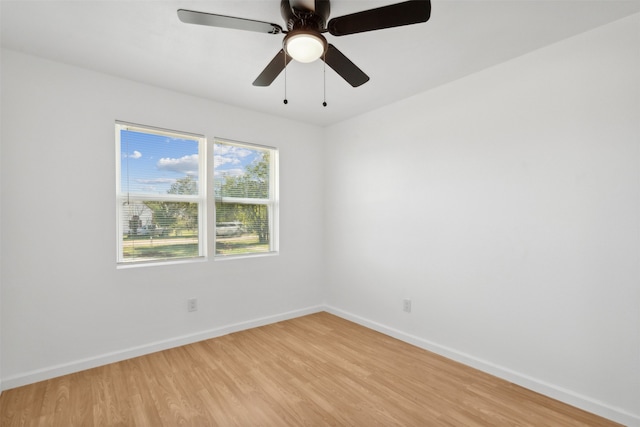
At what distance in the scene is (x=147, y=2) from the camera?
1824 millimetres

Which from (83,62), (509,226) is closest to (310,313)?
(509,226)

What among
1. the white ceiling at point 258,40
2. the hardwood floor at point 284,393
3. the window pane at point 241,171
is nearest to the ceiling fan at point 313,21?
the white ceiling at point 258,40

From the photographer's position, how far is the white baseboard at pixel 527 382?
1981 mm

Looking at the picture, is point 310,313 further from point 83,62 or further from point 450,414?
point 83,62

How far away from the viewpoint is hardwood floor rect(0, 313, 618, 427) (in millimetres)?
2002

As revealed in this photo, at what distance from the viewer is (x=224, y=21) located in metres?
1.62

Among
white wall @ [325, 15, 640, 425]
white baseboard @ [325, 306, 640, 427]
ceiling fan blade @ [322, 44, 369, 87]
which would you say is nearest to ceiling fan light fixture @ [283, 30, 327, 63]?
ceiling fan blade @ [322, 44, 369, 87]

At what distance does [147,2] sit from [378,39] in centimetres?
147

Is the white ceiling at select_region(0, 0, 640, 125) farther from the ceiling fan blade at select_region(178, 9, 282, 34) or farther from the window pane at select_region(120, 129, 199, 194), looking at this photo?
the window pane at select_region(120, 129, 199, 194)

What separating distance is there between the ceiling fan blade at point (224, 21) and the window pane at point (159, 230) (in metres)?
1.97

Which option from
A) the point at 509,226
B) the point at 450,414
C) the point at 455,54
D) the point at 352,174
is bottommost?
the point at 450,414

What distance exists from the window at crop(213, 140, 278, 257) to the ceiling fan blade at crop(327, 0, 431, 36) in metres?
2.19

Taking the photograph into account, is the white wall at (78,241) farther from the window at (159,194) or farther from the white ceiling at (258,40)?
the white ceiling at (258,40)

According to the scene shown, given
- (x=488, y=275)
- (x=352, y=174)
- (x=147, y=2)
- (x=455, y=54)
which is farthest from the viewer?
(x=352, y=174)
